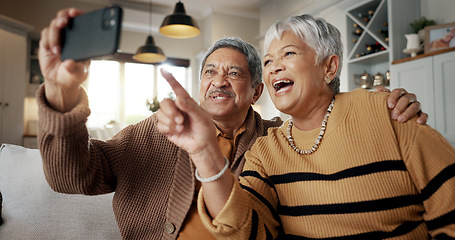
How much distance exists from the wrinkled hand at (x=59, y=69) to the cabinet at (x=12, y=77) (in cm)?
543

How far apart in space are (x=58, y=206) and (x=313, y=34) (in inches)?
52.1

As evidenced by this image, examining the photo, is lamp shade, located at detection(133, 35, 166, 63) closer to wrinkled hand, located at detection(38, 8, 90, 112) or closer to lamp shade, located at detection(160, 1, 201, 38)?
lamp shade, located at detection(160, 1, 201, 38)

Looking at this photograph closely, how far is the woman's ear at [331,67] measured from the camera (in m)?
1.22

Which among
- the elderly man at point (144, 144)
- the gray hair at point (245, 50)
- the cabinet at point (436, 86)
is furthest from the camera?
the cabinet at point (436, 86)

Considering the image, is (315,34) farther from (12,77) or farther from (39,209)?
(12,77)

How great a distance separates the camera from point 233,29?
273 inches

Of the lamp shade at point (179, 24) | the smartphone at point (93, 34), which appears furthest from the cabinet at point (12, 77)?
the smartphone at point (93, 34)

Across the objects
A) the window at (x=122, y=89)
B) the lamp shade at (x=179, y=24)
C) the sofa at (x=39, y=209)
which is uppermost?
the lamp shade at (x=179, y=24)

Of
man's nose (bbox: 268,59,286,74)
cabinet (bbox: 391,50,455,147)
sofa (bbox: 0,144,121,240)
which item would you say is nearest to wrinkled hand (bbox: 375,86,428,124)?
man's nose (bbox: 268,59,286,74)

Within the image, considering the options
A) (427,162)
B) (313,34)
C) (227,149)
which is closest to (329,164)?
(427,162)

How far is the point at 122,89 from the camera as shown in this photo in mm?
6938

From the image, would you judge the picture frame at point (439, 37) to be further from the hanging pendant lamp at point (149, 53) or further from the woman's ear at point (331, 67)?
the hanging pendant lamp at point (149, 53)

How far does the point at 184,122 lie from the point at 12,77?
5.81m

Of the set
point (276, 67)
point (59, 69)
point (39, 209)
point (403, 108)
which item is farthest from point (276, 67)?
point (39, 209)
